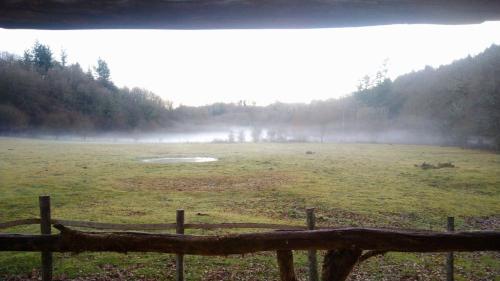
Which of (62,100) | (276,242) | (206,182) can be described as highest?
(62,100)

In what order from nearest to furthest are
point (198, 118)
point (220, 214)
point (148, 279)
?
→ 1. point (148, 279)
2. point (220, 214)
3. point (198, 118)

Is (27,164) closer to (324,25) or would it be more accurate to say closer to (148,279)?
(148,279)

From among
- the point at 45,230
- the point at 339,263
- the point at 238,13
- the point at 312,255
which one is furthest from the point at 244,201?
the point at 238,13

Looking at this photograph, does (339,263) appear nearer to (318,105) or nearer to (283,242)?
(283,242)

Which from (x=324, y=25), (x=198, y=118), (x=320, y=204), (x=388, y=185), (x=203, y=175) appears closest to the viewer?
(x=324, y=25)

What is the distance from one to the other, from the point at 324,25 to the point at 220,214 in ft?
55.8

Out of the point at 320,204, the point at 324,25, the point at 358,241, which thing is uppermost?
the point at 324,25

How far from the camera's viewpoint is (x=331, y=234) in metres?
2.83

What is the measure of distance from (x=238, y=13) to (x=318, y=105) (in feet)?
522

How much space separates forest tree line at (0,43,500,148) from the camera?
79094 millimetres

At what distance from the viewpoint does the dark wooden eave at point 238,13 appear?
280 centimetres

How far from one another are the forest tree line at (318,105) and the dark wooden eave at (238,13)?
75.4 m

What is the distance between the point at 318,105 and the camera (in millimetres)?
158125

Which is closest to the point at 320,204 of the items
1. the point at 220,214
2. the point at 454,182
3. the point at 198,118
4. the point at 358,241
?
the point at 220,214
